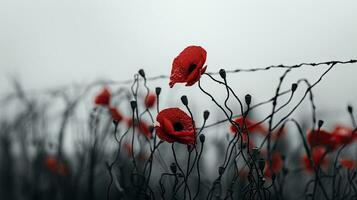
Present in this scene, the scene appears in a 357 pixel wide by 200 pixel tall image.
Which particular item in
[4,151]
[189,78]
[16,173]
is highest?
[189,78]

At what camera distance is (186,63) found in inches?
74.8

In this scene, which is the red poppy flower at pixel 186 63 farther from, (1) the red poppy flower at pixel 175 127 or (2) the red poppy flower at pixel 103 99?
(2) the red poppy flower at pixel 103 99

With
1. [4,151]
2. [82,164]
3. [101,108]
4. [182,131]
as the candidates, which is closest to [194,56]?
[182,131]

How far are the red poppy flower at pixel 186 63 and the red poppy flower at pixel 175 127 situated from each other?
0.30 feet

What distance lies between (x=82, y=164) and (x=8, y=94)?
27.9 inches

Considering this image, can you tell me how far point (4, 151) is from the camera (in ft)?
13.9

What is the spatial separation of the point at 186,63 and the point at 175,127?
0.65 feet

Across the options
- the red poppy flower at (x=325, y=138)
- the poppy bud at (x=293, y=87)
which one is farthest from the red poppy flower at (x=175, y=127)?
the red poppy flower at (x=325, y=138)

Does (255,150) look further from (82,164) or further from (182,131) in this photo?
(82,164)

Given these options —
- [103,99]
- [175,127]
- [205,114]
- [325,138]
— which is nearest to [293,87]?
[205,114]

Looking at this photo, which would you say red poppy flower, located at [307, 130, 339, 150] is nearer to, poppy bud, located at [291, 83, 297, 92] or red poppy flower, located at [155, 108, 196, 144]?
poppy bud, located at [291, 83, 297, 92]

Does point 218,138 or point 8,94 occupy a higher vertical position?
point 8,94

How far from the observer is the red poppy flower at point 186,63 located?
1862 mm

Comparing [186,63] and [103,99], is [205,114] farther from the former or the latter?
[103,99]
